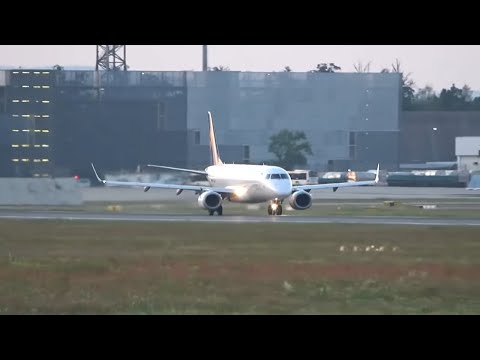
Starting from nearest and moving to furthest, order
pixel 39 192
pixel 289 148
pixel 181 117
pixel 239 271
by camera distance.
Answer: pixel 239 271
pixel 39 192
pixel 289 148
pixel 181 117

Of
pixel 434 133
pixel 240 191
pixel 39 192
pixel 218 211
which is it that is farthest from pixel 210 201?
pixel 434 133

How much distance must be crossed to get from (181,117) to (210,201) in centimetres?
5900

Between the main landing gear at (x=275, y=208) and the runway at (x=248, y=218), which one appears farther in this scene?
the main landing gear at (x=275, y=208)

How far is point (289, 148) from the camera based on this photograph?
11031cm

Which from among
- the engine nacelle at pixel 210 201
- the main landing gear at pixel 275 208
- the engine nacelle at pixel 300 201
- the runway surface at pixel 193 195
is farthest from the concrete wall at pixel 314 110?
the engine nacelle at pixel 210 201

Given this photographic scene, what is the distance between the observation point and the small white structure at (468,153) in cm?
11700

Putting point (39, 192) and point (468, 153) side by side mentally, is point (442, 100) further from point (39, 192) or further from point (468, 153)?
point (39, 192)

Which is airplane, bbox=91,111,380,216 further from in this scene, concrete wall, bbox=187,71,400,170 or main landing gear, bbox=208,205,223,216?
concrete wall, bbox=187,71,400,170

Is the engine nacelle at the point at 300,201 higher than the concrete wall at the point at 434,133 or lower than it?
lower

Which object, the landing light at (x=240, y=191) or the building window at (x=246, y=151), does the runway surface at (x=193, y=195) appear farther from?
the building window at (x=246, y=151)

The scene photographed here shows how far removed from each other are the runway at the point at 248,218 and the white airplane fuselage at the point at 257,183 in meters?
2.74
